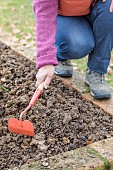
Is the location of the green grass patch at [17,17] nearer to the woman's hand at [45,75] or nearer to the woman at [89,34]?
the woman at [89,34]

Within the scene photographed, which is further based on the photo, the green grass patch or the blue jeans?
the green grass patch

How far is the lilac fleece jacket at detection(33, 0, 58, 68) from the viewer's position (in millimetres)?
2617

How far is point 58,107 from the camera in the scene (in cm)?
291

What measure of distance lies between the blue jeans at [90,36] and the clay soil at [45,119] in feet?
0.84

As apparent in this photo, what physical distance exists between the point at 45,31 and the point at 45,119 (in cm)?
51

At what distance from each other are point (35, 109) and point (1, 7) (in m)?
3.37

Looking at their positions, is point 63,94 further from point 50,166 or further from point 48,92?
point 50,166

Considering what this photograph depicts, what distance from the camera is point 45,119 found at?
2.75 metres

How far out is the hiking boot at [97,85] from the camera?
3.12 meters

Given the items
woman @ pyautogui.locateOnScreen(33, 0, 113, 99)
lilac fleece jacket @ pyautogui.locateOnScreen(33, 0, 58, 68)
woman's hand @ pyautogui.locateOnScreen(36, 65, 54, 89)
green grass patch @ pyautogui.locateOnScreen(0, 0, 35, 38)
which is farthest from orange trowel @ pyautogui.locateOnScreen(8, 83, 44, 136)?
green grass patch @ pyautogui.locateOnScreen(0, 0, 35, 38)

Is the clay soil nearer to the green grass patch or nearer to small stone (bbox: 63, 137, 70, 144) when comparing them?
small stone (bbox: 63, 137, 70, 144)

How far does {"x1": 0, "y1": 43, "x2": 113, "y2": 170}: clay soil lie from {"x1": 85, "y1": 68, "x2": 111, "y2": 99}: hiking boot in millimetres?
101

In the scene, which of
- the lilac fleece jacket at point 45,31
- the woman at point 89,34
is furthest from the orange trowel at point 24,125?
the woman at point 89,34

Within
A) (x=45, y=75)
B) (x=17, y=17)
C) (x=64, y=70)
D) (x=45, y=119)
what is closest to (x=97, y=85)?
(x=64, y=70)
